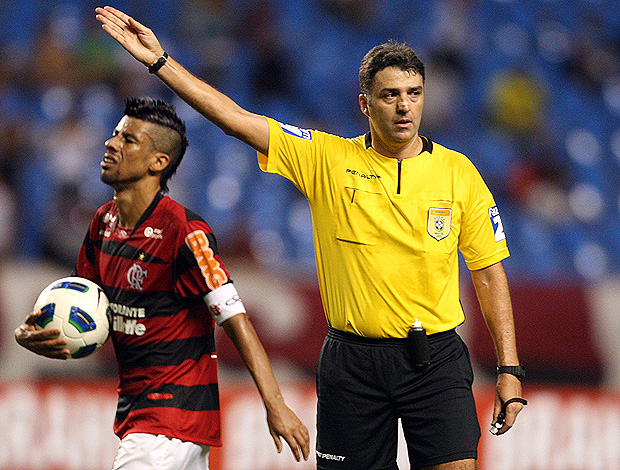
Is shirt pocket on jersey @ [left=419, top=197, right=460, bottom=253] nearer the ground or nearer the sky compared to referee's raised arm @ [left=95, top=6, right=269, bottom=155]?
nearer the ground

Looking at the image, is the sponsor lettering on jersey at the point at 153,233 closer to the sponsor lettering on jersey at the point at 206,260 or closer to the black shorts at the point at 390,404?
the sponsor lettering on jersey at the point at 206,260

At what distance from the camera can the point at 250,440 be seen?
6094 mm

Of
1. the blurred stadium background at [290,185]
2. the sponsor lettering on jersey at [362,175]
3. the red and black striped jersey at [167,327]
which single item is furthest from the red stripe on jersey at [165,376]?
the blurred stadium background at [290,185]

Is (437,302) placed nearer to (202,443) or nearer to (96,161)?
(202,443)

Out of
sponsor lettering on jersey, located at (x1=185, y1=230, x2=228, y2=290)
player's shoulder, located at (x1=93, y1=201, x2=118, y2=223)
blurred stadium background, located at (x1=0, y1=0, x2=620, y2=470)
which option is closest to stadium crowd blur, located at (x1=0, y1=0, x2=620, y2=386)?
blurred stadium background, located at (x1=0, y1=0, x2=620, y2=470)

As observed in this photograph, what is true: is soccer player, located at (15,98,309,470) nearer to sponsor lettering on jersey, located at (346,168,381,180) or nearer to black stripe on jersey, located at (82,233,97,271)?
black stripe on jersey, located at (82,233,97,271)

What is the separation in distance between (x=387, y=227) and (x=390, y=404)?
750 mm

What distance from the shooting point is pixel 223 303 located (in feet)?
11.7

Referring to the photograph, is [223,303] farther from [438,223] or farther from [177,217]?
[438,223]

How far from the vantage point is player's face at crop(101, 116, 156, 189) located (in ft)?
12.5

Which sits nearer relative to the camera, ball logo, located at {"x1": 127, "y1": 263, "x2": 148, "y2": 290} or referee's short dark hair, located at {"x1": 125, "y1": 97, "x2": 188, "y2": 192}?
ball logo, located at {"x1": 127, "y1": 263, "x2": 148, "y2": 290}

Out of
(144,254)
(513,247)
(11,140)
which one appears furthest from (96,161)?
(144,254)

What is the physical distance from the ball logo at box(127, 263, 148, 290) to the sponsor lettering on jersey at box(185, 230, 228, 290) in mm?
240

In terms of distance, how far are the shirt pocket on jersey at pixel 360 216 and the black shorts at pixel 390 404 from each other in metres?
0.42
